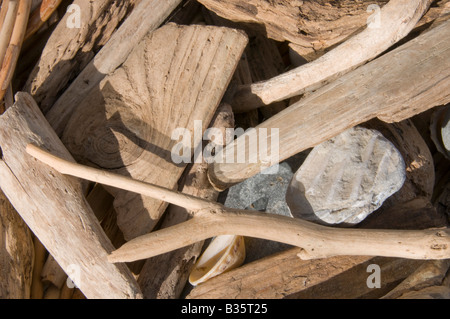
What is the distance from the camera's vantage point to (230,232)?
69.0 inches

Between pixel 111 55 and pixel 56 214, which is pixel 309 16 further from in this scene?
pixel 56 214

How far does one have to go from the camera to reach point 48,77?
82.8 inches

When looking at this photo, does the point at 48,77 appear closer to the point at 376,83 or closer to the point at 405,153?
the point at 376,83

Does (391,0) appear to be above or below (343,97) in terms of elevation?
above

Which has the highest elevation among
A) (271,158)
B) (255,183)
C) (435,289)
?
(271,158)

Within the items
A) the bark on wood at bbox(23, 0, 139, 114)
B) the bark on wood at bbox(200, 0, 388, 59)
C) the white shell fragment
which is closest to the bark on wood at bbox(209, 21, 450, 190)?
the white shell fragment

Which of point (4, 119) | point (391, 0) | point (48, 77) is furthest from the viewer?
point (48, 77)

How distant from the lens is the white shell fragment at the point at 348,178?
190 centimetres

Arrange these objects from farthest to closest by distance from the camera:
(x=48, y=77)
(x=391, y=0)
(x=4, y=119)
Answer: (x=48, y=77) < (x=391, y=0) < (x=4, y=119)

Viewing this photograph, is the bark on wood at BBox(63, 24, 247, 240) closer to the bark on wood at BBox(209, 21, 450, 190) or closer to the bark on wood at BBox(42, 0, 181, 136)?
the bark on wood at BBox(42, 0, 181, 136)

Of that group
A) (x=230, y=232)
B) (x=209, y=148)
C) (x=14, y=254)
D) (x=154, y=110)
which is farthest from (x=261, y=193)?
(x=14, y=254)

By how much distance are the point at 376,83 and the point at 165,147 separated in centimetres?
91

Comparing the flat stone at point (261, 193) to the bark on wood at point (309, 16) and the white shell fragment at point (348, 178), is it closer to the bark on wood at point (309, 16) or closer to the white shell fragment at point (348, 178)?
the white shell fragment at point (348, 178)

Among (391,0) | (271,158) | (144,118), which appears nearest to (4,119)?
(144,118)
